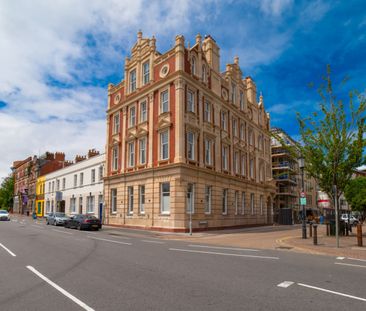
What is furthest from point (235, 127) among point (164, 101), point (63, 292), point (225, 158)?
point (63, 292)

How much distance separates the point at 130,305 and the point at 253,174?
3515cm

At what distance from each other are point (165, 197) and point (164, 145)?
443cm

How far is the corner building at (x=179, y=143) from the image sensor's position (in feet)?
87.2

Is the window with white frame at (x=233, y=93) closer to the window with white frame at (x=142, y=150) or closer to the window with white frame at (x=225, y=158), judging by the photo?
the window with white frame at (x=225, y=158)

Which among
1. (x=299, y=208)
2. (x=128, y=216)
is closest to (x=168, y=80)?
(x=128, y=216)

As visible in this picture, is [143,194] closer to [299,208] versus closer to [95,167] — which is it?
[95,167]

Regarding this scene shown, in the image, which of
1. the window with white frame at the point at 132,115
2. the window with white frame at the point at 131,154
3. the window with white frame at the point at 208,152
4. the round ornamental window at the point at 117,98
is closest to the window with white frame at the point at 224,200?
the window with white frame at the point at 208,152

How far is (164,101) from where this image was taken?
28656mm

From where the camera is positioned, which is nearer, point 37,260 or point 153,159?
point 37,260

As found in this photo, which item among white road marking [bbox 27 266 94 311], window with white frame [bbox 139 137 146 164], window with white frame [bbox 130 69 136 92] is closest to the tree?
window with white frame [bbox 130 69 136 92]

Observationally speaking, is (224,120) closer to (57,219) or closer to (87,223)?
(87,223)

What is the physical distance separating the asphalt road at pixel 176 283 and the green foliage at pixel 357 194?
33873 mm

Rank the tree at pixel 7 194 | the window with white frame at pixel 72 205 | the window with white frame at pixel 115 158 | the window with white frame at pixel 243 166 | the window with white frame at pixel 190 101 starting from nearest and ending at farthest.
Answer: the window with white frame at pixel 190 101 → the window with white frame at pixel 115 158 → the window with white frame at pixel 243 166 → the window with white frame at pixel 72 205 → the tree at pixel 7 194

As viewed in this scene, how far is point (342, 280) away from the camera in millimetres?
7875
